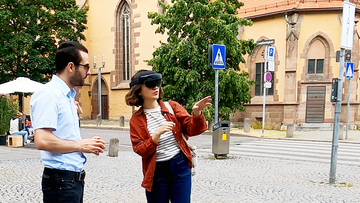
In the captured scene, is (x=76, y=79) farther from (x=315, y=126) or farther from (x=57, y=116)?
(x=315, y=126)

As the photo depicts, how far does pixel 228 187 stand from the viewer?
5.51 meters

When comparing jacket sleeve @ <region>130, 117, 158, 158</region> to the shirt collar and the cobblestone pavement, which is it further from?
the cobblestone pavement

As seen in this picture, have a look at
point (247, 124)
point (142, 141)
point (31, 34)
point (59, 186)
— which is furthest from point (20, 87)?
point (31, 34)

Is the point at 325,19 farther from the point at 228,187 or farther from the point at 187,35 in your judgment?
the point at 228,187

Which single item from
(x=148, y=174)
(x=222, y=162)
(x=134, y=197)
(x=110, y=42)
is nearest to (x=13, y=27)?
(x=110, y=42)

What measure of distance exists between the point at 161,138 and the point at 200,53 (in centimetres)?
1442

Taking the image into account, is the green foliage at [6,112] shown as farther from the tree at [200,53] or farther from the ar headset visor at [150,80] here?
the ar headset visor at [150,80]

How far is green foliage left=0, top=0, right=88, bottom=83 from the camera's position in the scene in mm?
21891

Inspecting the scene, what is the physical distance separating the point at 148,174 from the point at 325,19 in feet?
64.6

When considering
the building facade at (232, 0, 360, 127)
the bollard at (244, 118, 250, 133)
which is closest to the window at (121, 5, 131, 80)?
the building facade at (232, 0, 360, 127)

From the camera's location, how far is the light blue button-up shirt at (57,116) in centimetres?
199

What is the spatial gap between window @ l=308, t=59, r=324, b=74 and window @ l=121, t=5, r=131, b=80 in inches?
586

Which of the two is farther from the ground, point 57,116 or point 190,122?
point 57,116

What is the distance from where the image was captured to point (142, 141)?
2.62 meters
